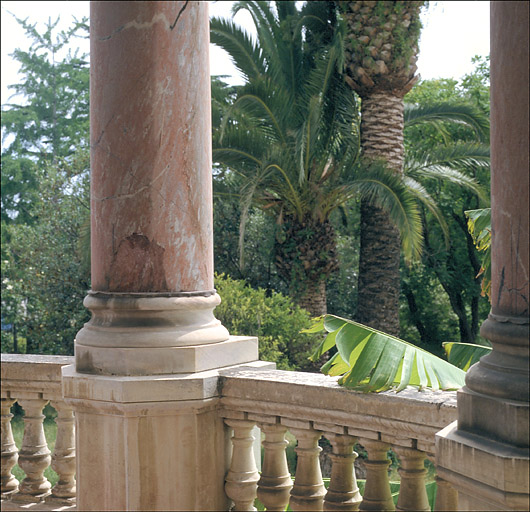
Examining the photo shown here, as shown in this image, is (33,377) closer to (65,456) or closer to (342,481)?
(65,456)

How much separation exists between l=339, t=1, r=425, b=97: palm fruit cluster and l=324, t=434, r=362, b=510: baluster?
41.7ft

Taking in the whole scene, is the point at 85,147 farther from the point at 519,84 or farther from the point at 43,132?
the point at 519,84

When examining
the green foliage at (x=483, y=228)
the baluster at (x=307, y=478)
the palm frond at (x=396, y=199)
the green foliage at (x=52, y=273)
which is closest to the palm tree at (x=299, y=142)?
the palm frond at (x=396, y=199)

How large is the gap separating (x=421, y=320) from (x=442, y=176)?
11.4 metres

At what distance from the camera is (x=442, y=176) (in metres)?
15.5

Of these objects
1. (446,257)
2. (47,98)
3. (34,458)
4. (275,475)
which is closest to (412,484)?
(275,475)

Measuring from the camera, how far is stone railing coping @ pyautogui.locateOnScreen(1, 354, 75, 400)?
14.1ft

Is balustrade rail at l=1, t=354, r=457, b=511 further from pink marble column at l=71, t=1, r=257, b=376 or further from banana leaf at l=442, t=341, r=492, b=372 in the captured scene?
banana leaf at l=442, t=341, r=492, b=372

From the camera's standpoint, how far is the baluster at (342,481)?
3.28 m

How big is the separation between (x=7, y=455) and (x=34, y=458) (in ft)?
0.77

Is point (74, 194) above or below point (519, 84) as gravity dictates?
above

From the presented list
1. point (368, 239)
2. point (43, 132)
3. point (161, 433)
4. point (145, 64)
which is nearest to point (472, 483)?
point (161, 433)

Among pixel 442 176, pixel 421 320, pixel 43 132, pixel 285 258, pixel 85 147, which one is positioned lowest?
pixel 421 320

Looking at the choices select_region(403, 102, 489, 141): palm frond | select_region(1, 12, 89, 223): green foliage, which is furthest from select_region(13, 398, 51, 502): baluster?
select_region(1, 12, 89, 223): green foliage
